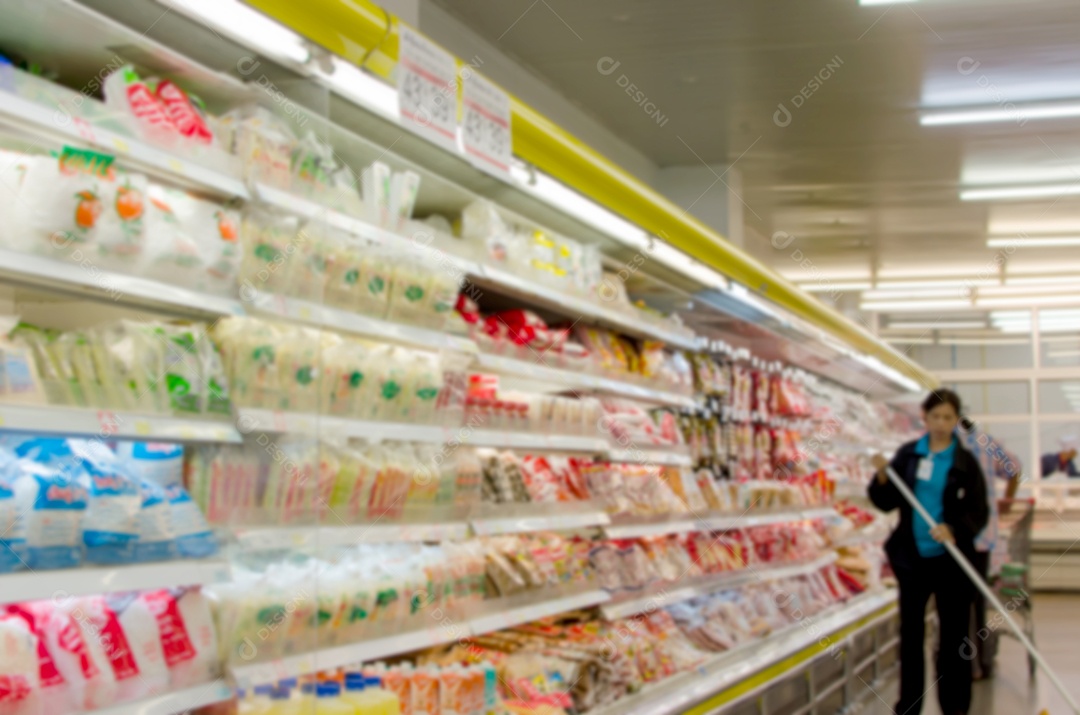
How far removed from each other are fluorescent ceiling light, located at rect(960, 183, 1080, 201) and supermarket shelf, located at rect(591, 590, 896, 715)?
333 cm

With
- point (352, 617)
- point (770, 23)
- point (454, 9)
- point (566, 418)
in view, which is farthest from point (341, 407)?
point (770, 23)

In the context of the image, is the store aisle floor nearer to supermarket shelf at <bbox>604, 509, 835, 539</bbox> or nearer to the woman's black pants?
the woman's black pants

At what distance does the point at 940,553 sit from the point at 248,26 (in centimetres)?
405

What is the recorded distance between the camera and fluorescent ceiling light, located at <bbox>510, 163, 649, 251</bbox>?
349 cm

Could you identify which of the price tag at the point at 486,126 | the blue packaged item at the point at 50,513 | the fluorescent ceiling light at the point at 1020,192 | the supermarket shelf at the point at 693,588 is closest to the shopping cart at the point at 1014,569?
the supermarket shelf at the point at 693,588

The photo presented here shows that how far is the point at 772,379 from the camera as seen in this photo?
23.5 ft

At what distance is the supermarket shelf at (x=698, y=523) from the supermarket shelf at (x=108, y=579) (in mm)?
2339

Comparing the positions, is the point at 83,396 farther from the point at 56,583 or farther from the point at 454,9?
the point at 454,9

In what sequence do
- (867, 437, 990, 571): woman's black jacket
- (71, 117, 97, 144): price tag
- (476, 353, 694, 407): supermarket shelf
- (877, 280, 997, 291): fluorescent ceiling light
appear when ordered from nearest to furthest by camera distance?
1. (71, 117, 97, 144): price tag
2. (476, 353, 694, 407): supermarket shelf
3. (867, 437, 990, 571): woman's black jacket
4. (877, 280, 997, 291): fluorescent ceiling light

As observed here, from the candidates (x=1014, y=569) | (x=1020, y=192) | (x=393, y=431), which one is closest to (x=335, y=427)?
(x=393, y=431)

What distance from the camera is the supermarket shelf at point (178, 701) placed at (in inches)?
77.1

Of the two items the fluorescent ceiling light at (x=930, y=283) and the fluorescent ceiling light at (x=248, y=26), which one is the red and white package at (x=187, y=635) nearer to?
the fluorescent ceiling light at (x=248, y=26)

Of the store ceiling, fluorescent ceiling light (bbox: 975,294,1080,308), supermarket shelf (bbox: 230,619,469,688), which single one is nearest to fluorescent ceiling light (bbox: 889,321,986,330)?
fluorescent ceiling light (bbox: 975,294,1080,308)

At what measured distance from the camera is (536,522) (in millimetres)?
3670
